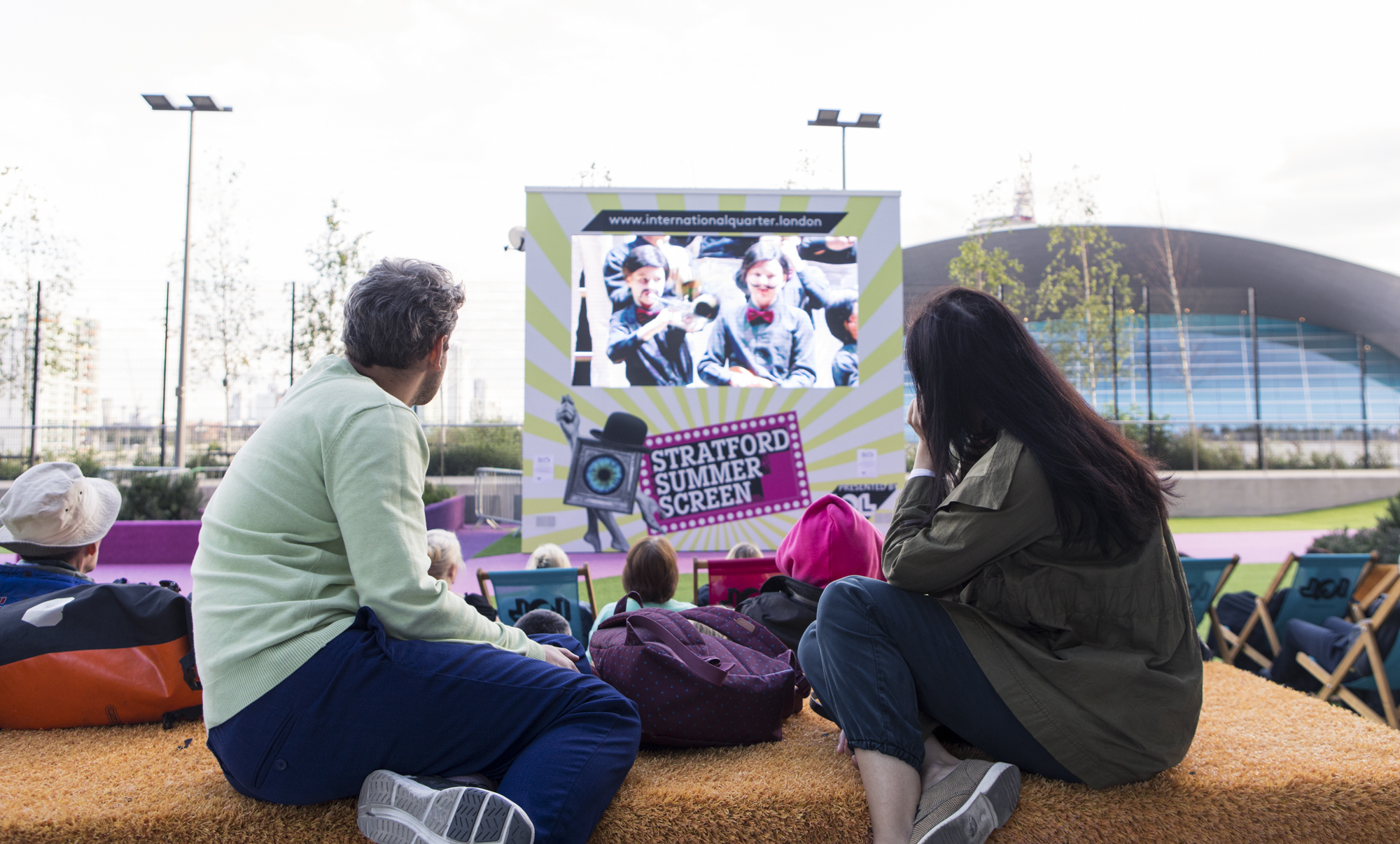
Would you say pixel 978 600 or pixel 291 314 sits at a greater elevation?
pixel 291 314

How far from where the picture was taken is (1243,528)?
12602mm

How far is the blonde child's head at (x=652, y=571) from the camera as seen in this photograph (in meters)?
3.31

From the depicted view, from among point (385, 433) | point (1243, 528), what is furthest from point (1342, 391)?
point (385, 433)

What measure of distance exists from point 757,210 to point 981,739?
311 inches

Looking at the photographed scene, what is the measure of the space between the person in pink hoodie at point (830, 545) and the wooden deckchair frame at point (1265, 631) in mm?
2692

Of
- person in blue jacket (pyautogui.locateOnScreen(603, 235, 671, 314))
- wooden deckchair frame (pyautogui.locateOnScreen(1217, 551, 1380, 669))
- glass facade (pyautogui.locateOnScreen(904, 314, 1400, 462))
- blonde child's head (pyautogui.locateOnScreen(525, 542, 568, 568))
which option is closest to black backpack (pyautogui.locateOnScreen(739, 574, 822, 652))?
blonde child's head (pyautogui.locateOnScreen(525, 542, 568, 568))

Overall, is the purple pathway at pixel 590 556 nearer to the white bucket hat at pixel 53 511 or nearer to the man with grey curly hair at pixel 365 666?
the white bucket hat at pixel 53 511

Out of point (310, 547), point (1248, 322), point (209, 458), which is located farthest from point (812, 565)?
point (1248, 322)

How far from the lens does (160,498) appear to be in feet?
32.4

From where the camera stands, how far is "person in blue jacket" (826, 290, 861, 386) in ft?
29.6

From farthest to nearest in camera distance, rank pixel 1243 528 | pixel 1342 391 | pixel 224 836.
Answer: pixel 1342 391 → pixel 1243 528 → pixel 224 836

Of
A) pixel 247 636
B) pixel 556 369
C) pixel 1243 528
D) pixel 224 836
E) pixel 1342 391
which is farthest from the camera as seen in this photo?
pixel 1342 391

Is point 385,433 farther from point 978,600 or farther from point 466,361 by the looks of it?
point 466,361

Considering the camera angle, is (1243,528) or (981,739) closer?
(981,739)
